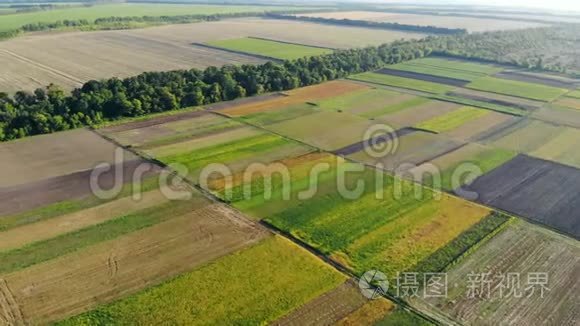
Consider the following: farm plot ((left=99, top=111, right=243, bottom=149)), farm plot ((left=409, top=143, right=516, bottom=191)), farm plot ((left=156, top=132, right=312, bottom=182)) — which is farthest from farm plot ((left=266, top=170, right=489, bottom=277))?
farm plot ((left=99, top=111, right=243, bottom=149))

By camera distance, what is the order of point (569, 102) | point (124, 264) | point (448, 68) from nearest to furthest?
1. point (124, 264)
2. point (569, 102)
3. point (448, 68)

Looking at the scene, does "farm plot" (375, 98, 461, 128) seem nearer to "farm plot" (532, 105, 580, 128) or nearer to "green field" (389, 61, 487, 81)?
"farm plot" (532, 105, 580, 128)

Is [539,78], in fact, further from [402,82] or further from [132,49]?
[132,49]

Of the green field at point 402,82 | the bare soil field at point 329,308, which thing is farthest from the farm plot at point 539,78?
the bare soil field at point 329,308

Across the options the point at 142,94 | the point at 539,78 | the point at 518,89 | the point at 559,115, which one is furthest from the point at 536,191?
the point at 539,78

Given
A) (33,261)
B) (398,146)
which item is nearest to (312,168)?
(398,146)

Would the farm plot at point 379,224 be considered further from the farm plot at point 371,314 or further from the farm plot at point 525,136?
the farm plot at point 525,136

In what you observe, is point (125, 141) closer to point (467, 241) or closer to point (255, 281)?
point (255, 281)
